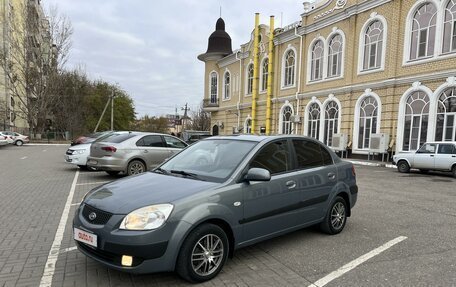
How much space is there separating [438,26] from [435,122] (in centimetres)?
516

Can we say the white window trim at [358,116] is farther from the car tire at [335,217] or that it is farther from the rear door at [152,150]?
the car tire at [335,217]

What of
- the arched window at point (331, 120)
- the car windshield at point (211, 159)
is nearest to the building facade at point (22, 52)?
the arched window at point (331, 120)

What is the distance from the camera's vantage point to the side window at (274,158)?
14.5ft

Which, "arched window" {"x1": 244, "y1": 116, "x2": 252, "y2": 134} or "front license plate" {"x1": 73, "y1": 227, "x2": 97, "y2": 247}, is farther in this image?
"arched window" {"x1": 244, "y1": 116, "x2": 252, "y2": 134}

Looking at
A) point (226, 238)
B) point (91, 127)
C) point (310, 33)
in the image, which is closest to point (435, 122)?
point (310, 33)

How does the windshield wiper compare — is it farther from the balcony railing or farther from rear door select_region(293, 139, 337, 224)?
the balcony railing

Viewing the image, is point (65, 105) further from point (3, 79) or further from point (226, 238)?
point (226, 238)

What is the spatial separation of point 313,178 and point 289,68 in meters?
26.7

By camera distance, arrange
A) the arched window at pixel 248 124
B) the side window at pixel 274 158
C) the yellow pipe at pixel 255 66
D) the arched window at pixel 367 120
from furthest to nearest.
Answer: the arched window at pixel 248 124 → the yellow pipe at pixel 255 66 → the arched window at pixel 367 120 → the side window at pixel 274 158

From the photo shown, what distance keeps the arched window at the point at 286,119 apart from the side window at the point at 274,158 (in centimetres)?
2545

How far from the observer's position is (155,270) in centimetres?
336

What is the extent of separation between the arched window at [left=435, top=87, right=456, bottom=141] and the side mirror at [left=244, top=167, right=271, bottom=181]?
58.4ft

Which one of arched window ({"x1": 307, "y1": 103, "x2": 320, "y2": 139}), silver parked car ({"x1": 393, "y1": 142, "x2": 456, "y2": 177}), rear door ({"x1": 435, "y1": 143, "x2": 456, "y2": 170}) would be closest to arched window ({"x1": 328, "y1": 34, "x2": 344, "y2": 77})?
arched window ({"x1": 307, "y1": 103, "x2": 320, "y2": 139})

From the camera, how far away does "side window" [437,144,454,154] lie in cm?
1478
